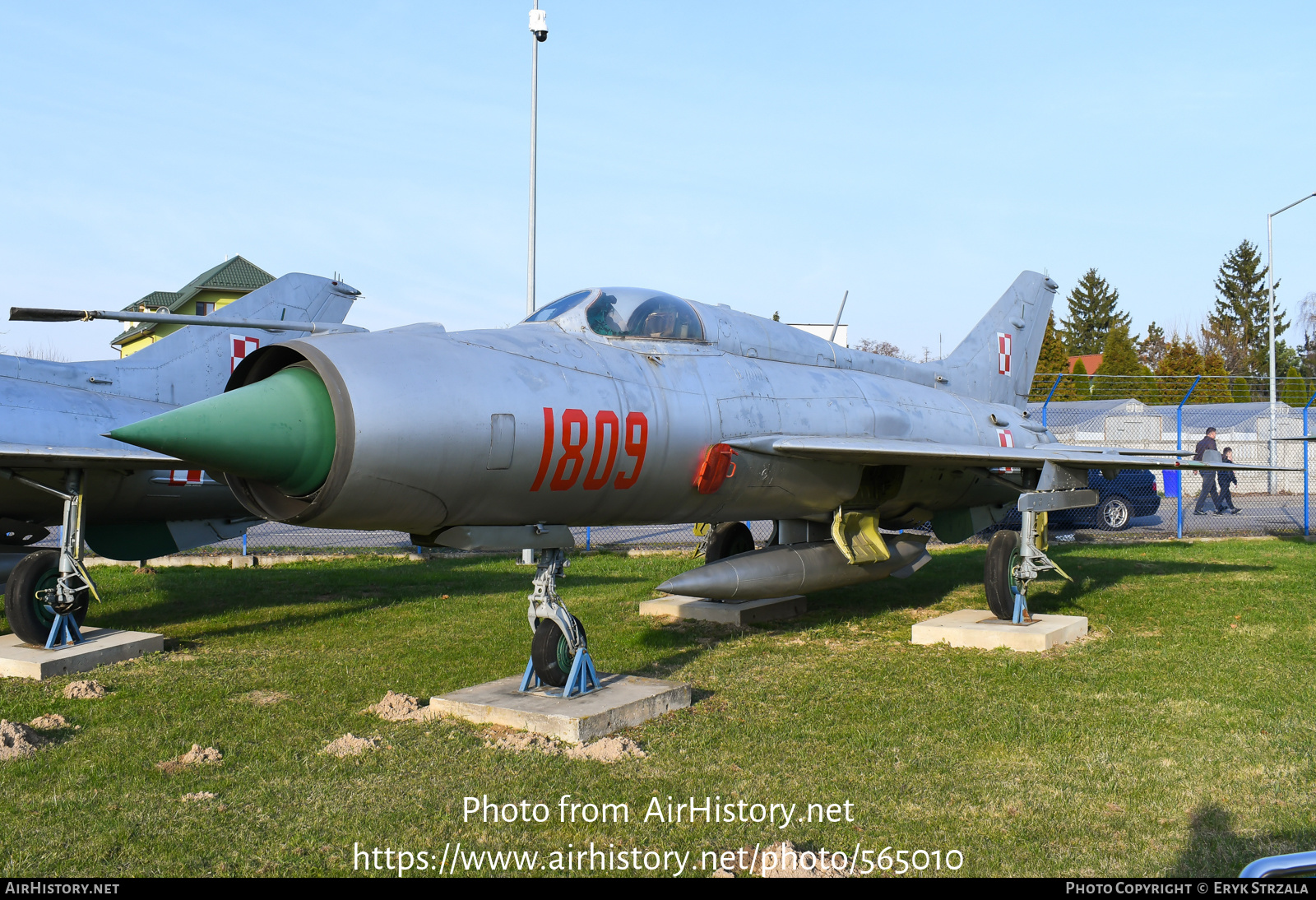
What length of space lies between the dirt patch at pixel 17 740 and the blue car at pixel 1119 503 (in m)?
17.7

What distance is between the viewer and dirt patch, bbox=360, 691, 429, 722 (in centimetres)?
633

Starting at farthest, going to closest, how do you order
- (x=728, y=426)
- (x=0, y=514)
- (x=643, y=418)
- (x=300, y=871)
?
1. (x=0, y=514)
2. (x=728, y=426)
3. (x=643, y=418)
4. (x=300, y=871)

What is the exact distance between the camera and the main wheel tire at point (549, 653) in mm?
6363

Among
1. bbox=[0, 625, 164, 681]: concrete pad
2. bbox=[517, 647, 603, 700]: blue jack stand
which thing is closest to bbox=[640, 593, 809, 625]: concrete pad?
bbox=[517, 647, 603, 700]: blue jack stand

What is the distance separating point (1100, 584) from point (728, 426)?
7.29 meters

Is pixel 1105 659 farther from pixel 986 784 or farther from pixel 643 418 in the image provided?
pixel 643 418

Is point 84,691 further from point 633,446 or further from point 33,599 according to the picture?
point 633,446

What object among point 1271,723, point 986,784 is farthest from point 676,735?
point 1271,723

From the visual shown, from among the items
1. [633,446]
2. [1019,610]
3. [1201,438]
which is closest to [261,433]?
[633,446]

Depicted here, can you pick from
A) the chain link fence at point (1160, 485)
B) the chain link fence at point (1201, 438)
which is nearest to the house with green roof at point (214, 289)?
the chain link fence at point (1160, 485)

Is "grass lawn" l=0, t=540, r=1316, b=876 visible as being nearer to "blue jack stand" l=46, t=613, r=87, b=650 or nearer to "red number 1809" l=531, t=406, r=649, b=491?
"blue jack stand" l=46, t=613, r=87, b=650

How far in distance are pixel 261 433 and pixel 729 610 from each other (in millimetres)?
6186

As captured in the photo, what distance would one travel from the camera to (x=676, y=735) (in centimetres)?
588

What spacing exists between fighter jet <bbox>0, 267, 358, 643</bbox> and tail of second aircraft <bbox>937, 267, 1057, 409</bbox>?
7.62 meters
